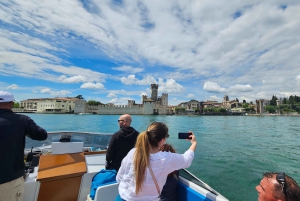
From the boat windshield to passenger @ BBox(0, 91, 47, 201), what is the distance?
2623 mm

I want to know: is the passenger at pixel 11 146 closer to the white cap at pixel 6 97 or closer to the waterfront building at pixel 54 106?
the white cap at pixel 6 97

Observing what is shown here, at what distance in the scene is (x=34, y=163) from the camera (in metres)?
3.31

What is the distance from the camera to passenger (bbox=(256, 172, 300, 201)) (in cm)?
111

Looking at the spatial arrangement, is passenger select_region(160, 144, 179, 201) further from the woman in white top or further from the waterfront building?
the waterfront building

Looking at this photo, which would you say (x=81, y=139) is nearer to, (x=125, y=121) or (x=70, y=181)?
(x=70, y=181)

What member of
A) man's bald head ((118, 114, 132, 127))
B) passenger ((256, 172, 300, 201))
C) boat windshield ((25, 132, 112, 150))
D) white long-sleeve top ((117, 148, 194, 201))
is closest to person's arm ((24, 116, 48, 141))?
white long-sleeve top ((117, 148, 194, 201))

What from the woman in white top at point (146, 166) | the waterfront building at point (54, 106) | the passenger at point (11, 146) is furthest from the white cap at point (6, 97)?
the waterfront building at point (54, 106)

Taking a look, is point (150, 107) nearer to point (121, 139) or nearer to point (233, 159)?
point (233, 159)

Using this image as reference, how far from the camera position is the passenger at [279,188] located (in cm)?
111

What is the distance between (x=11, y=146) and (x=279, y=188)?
2.25m

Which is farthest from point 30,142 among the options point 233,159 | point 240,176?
point 233,159

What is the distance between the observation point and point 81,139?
494cm

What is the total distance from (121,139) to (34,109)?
129842 millimetres

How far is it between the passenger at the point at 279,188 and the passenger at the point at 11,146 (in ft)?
6.98
